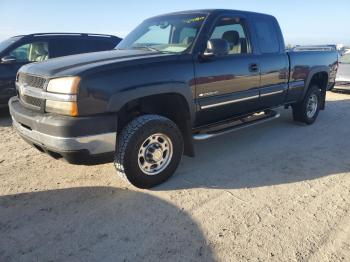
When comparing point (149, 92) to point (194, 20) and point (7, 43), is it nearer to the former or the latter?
point (194, 20)

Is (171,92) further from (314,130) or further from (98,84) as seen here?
(314,130)

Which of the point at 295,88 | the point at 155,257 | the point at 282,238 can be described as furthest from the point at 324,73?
the point at 155,257

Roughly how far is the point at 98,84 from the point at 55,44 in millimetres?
5092

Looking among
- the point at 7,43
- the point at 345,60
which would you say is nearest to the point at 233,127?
the point at 7,43

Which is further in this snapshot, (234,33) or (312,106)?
(312,106)

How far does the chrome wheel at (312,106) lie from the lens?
6477 mm

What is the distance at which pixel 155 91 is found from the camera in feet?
11.5

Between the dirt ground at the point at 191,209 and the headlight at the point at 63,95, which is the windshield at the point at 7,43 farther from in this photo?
the headlight at the point at 63,95

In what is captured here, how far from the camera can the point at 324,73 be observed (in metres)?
6.52

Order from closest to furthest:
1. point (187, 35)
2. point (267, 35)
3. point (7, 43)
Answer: point (187, 35)
point (267, 35)
point (7, 43)

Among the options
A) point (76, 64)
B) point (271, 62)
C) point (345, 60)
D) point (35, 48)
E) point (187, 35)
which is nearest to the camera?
point (76, 64)

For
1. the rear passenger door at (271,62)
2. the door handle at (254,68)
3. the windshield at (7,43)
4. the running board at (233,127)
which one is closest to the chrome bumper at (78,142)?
the running board at (233,127)

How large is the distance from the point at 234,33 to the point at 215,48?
0.93m

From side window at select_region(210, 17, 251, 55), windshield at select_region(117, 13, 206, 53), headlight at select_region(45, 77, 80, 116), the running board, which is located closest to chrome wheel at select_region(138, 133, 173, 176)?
the running board
